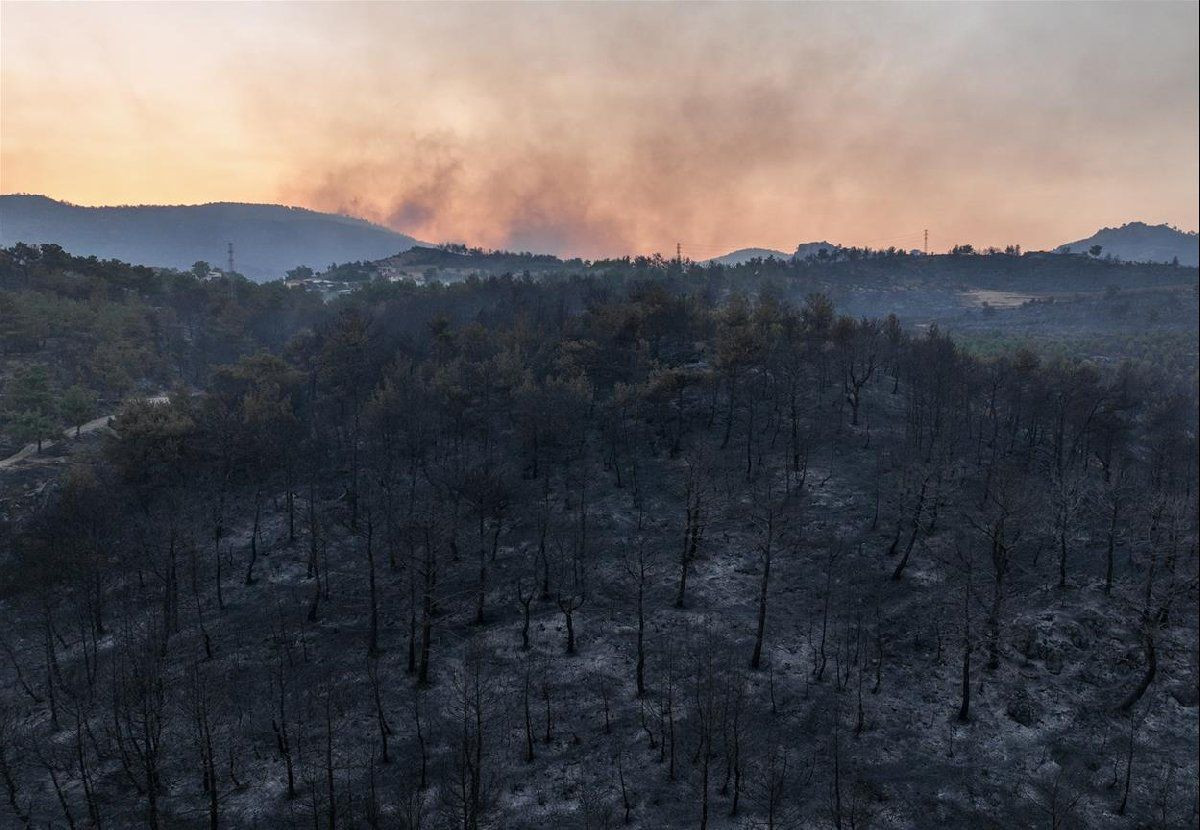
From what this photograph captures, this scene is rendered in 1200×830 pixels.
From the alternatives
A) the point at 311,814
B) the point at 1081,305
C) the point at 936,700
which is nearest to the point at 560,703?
the point at 311,814

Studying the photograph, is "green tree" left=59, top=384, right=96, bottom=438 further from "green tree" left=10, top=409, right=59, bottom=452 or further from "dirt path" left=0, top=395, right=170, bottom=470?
"green tree" left=10, top=409, right=59, bottom=452

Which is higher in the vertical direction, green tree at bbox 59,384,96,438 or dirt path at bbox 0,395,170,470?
green tree at bbox 59,384,96,438

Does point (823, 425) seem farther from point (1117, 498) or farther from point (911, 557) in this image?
point (1117, 498)

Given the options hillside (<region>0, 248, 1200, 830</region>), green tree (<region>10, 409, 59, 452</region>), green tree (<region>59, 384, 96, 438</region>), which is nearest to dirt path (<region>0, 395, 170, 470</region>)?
hillside (<region>0, 248, 1200, 830</region>)

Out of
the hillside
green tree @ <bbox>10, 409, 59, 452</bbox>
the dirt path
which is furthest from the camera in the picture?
green tree @ <bbox>10, 409, 59, 452</bbox>

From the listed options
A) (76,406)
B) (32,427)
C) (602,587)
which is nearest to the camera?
(602,587)

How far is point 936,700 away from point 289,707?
43.8m

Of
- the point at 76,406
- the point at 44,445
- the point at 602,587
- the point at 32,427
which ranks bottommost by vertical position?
the point at 602,587

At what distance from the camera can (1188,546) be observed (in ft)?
136

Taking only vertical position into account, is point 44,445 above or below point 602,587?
above

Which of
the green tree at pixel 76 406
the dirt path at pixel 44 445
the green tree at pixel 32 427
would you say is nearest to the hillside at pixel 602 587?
the green tree at pixel 32 427

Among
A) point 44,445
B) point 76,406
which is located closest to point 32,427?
point 76,406

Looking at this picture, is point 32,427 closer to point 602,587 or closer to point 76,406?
point 76,406

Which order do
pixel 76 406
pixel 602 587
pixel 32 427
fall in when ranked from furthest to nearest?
pixel 76 406 → pixel 32 427 → pixel 602 587
